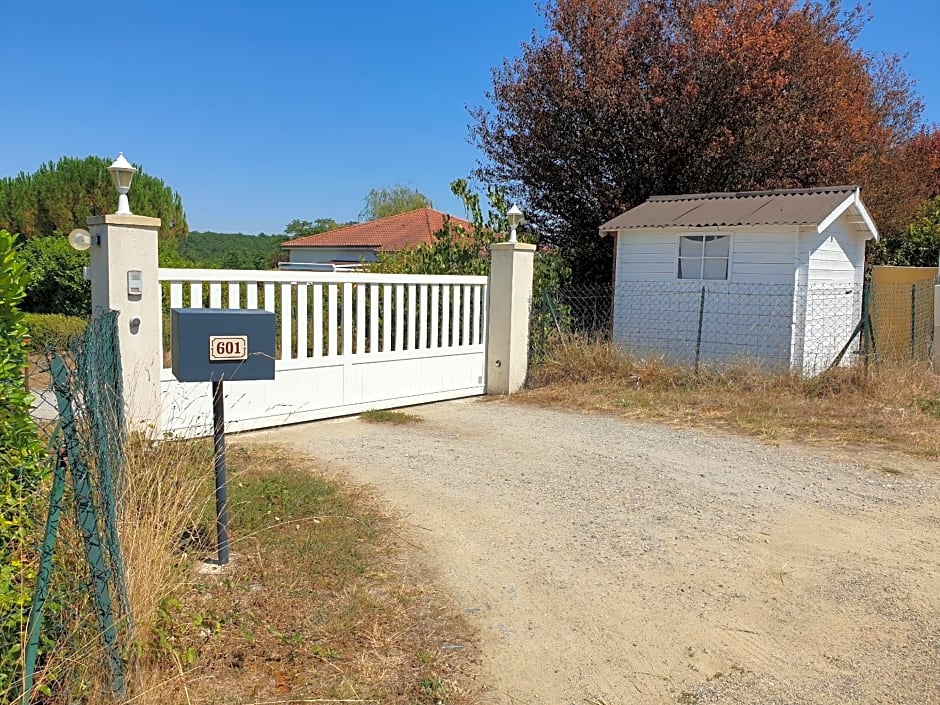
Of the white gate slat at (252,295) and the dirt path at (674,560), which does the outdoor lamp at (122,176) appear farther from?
the dirt path at (674,560)

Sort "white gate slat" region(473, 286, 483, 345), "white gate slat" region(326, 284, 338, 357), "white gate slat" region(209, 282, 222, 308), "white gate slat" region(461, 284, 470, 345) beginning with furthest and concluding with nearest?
1. "white gate slat" region(473, 286, 483, 345)
2. "white gate slat" region(461, 284, 470, 345)
3. "white gate slat" region(326, 284, 338, 357)
4. "white gate slat" region(209, 282, 222, 308)

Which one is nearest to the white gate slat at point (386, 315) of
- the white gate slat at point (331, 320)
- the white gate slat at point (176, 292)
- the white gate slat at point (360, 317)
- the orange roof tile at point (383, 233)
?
the white gate slat at point (360, 317)

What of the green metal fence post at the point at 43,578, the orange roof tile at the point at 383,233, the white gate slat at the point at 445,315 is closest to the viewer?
the green metal fence post at the point at 43,578

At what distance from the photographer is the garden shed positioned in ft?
39.2

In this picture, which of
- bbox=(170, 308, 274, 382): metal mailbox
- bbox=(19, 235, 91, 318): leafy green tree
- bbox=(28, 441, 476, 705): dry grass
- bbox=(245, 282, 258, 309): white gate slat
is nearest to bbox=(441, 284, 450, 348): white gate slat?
bbox=(245, 282, 258, 309): white gate slat

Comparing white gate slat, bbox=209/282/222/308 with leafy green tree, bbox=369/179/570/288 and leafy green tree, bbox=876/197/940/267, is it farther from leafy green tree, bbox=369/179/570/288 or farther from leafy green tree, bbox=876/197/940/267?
leafy green tree, bbox=876/197/940/267

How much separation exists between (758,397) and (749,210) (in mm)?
3769

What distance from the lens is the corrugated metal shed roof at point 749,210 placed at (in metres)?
11.9

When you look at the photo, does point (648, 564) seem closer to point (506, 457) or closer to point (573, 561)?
point (573, 561)

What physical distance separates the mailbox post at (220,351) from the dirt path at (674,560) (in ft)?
4.32

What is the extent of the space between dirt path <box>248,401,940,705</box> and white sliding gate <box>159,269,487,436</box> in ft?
2.08

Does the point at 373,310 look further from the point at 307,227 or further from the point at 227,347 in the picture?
the point at 307,227

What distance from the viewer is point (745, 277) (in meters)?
12.3

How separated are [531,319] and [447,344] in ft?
5.80
